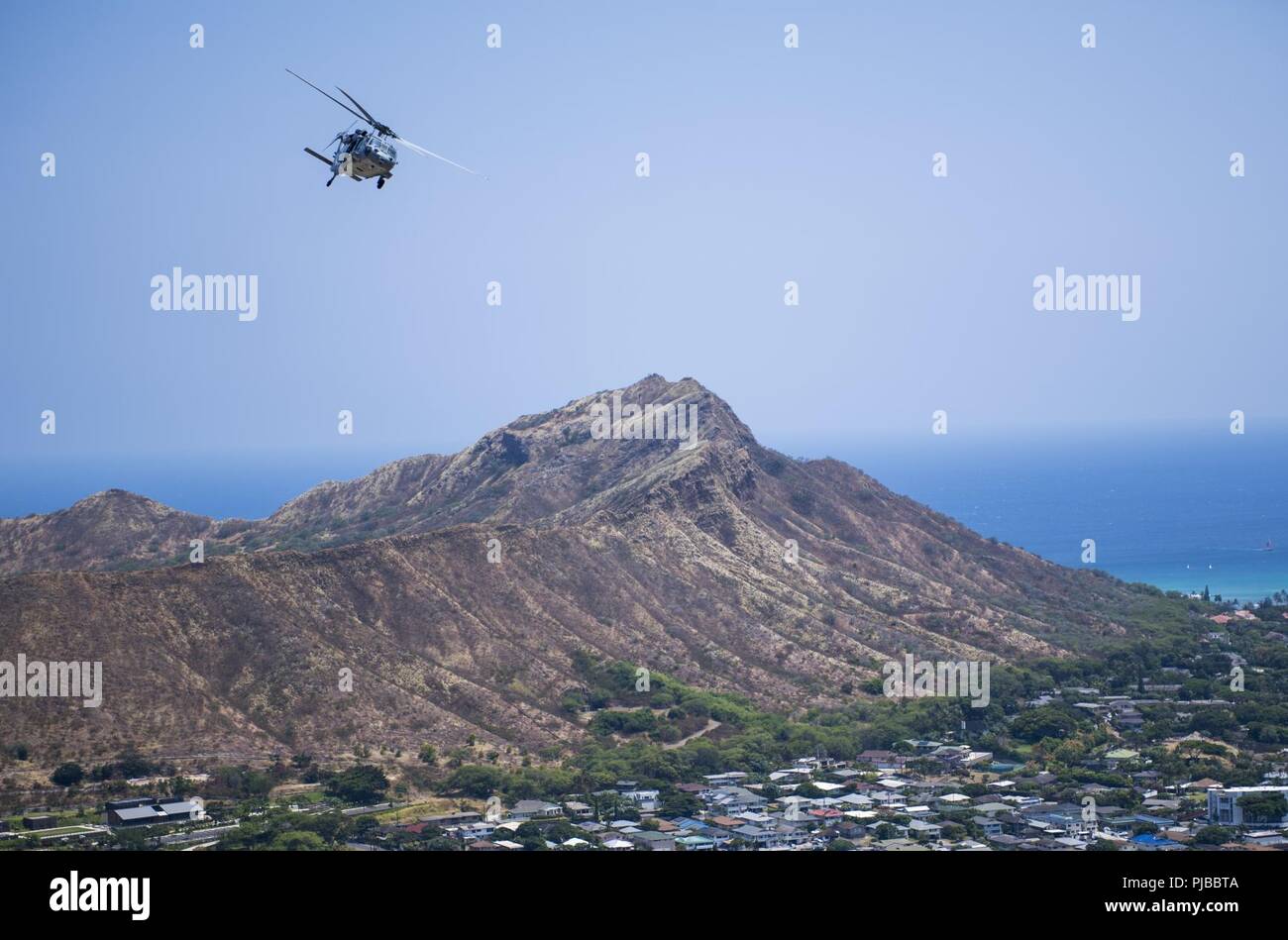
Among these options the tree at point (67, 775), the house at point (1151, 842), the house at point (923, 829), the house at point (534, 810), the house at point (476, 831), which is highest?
the tree at point (67, 775)

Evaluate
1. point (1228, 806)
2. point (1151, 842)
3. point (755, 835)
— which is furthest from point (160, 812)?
point (1228, 806)

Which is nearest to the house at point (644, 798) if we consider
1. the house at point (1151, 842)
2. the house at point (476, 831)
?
the house at point (476, 831)

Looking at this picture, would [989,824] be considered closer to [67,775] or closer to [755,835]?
[755,835]

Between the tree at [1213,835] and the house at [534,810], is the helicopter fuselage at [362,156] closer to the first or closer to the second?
the house at [534,810]

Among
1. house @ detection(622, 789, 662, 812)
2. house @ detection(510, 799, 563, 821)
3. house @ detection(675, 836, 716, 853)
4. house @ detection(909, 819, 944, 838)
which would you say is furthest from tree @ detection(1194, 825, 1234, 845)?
house @ detection(510, 799, 563, 821)

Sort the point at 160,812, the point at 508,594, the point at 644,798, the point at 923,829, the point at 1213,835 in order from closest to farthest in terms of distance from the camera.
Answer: the point at 1213,835
the point at 923,829
the point at 160,812
the point at 644,798
the point at 508,594

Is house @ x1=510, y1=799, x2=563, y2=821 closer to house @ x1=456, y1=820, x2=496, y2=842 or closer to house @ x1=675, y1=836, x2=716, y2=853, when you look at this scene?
house @ x1=456, y1=820, x2=496, y2=842
